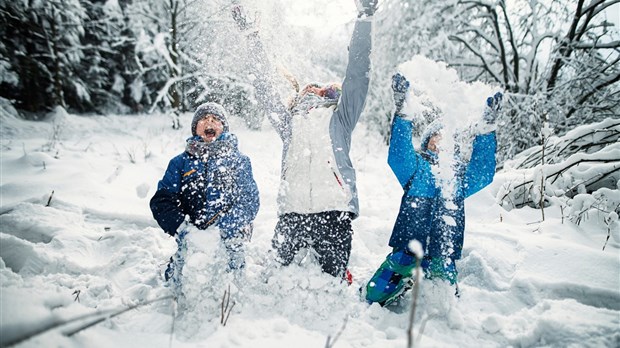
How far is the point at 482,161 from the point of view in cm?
219

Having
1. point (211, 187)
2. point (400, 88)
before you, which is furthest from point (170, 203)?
point (400, 88)

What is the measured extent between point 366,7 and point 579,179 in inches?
128

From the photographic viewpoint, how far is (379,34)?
8.87 meters

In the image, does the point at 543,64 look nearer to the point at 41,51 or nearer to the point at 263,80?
the point at 263,80

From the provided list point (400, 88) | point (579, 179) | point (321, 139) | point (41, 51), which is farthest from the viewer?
point (41, 51)

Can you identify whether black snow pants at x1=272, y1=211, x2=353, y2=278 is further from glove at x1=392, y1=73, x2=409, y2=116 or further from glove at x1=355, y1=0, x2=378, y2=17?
glove at x1=355, y1=0, x2=378, y2=17

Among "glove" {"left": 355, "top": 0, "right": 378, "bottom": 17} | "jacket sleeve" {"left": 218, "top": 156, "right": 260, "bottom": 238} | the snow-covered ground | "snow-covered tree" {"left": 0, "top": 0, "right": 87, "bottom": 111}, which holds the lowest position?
the snow-covered ground

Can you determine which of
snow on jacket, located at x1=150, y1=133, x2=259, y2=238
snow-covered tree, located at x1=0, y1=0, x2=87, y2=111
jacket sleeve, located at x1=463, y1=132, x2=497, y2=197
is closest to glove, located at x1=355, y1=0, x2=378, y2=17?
jacket sleeve, located at x1=463, y1=132, x2=497, y2=197

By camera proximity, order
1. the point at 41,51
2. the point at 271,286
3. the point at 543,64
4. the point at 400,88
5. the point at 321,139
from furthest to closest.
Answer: the point at 41,51 < the point at 543,64 < the point at 321,139 < the point at 271,286 < the point at 400,88

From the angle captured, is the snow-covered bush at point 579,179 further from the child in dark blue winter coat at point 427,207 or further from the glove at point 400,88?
the glove at point 400,88

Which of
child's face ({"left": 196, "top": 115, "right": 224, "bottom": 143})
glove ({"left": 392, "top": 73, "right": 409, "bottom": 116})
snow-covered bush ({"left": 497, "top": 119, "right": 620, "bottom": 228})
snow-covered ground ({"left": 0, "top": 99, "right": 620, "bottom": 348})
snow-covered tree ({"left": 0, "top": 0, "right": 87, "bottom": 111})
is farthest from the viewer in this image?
snow-covered tree ({"left": 0, "top": 0, "right": 87, "bottom": 111})

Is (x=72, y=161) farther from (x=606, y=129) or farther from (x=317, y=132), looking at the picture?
(x=606, y=129)

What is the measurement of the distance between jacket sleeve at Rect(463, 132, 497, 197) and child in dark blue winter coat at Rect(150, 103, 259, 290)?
65.7 inches

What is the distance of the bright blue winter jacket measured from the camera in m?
2.21
